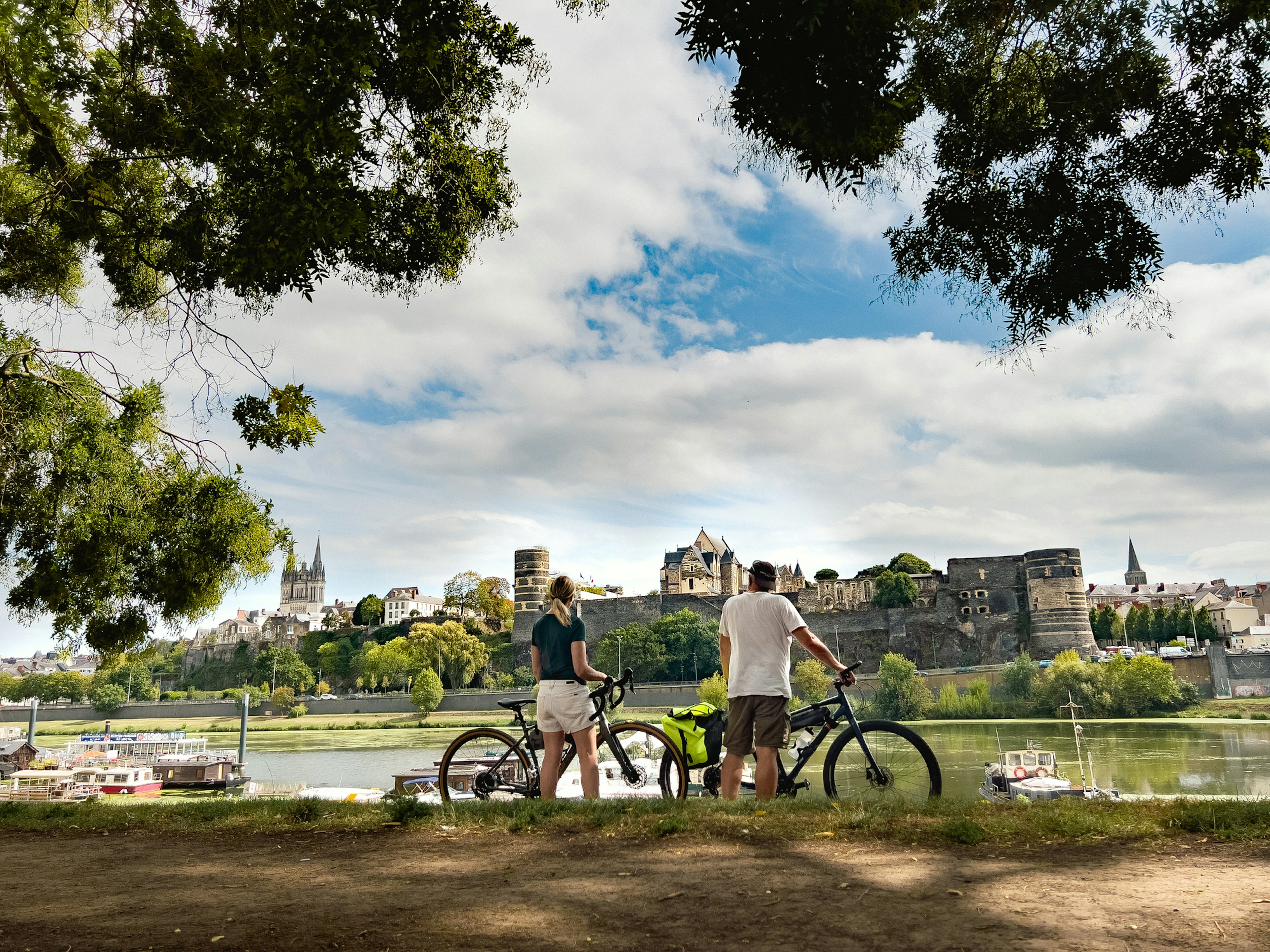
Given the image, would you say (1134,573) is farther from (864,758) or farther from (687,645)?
(864,758)

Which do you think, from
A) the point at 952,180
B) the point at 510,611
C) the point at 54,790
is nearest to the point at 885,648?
the point at 510,611

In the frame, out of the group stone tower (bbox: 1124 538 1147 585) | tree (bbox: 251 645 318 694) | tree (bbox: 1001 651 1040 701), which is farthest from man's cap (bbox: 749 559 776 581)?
stone tower (bbox: 1124 538 1147 585)

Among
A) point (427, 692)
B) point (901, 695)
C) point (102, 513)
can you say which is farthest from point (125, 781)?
point (901, 695)

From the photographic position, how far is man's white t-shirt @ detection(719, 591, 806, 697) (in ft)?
14.8

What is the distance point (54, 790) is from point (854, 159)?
19150 millimetres

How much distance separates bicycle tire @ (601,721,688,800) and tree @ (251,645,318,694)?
58.8 metres

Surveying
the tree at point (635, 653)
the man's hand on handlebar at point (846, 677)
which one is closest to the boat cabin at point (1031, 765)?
the man's hand on handlebar at point (846, 677)

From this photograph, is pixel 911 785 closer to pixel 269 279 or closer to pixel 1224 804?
pixel 1224 804

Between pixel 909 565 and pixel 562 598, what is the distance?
6277 centimetres

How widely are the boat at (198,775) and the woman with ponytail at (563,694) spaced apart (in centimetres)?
2047

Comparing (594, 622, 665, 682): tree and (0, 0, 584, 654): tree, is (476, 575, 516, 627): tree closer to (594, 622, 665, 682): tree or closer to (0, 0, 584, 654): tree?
(594, 622, 665, 682): tree

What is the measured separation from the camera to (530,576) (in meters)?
58.7

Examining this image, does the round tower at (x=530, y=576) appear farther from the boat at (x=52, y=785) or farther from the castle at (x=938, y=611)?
the boat at (x=52, y=785)

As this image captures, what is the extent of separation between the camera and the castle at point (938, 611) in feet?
162
